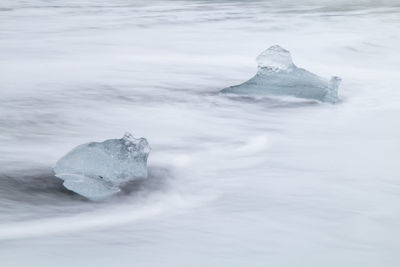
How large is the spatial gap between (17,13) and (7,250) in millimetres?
7527

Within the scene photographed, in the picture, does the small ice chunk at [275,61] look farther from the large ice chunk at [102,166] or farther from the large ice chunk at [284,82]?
the large ice chunk at [102,166]

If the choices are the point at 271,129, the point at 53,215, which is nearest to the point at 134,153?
the point at 53,215

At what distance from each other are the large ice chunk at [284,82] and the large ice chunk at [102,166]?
1.60 m

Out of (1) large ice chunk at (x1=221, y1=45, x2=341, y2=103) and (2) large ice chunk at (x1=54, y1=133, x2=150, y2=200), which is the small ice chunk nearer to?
(1) large ice chunk at (x1=221, y1=45, x2=341, y2=103)

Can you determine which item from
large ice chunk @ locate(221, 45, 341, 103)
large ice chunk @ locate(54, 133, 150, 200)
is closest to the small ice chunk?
large ice chunk @ locate(221, 45, 341, 103)

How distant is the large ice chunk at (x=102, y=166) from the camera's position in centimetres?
226

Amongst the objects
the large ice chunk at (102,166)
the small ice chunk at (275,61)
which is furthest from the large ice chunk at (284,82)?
the large ice chunk at (102,166)

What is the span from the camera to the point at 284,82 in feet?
12.7

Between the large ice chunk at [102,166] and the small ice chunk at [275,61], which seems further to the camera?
the small ice chunk at [275,61]

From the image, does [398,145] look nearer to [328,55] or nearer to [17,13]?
[328,55]

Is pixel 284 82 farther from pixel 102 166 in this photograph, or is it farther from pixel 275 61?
pixel 102 166

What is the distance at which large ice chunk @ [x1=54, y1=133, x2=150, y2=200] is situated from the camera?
7.43ft

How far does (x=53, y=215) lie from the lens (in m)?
2.12

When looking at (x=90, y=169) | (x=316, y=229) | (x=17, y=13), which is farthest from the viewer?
(x=17, y=13)
